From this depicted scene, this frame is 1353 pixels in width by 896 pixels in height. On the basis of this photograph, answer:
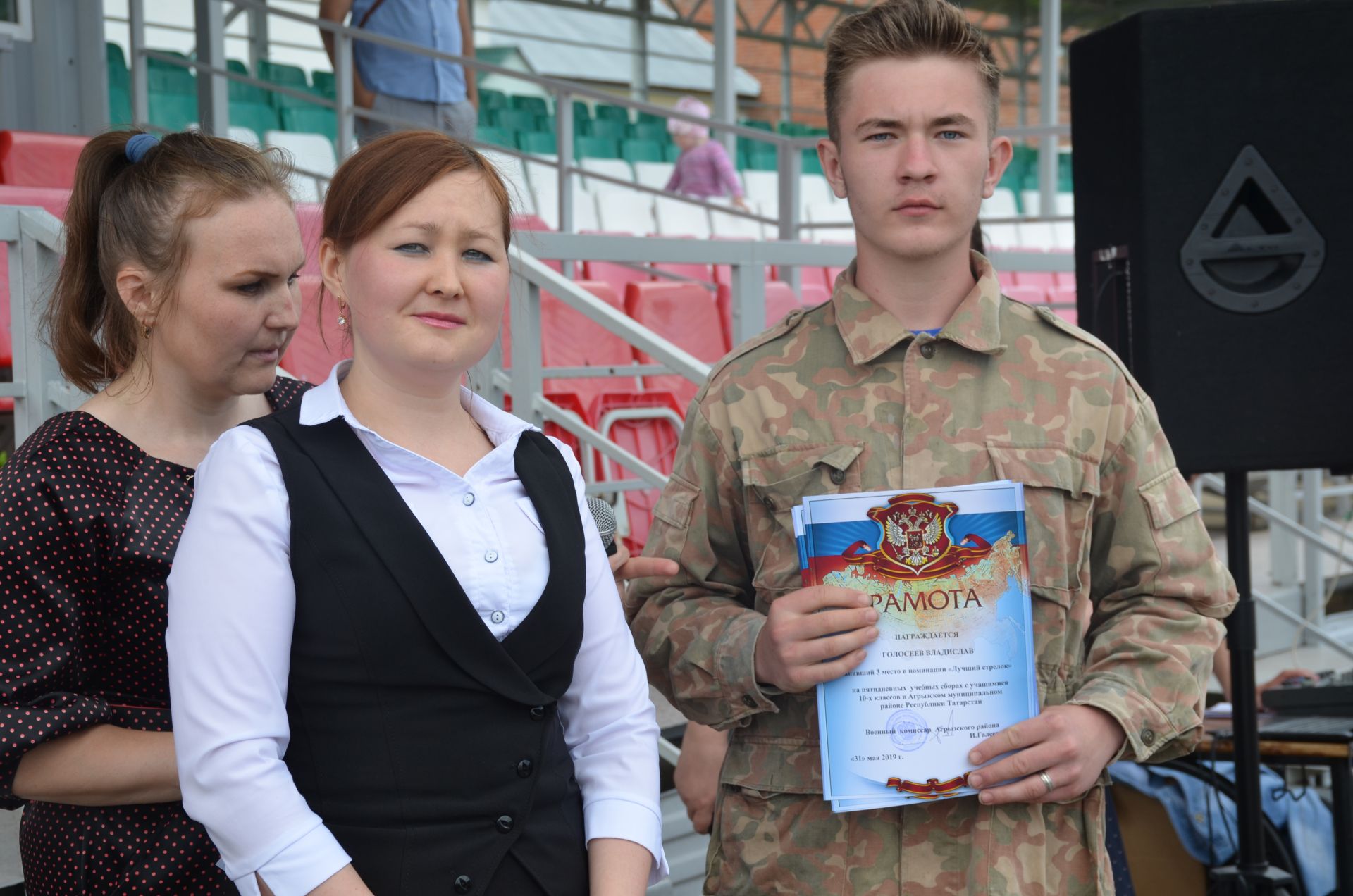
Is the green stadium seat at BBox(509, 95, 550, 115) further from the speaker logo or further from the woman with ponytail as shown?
the woman with ponytail

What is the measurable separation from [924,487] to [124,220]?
3.14ft

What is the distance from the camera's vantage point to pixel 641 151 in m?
14.1

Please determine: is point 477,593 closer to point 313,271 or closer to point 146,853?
point 146,853

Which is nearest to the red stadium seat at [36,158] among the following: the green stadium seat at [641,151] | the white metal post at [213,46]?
the white metal post at [213,46]

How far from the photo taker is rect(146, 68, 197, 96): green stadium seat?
33.4 ft

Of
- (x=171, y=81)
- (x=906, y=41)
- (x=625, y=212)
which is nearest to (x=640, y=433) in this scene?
(x=906, y=41)

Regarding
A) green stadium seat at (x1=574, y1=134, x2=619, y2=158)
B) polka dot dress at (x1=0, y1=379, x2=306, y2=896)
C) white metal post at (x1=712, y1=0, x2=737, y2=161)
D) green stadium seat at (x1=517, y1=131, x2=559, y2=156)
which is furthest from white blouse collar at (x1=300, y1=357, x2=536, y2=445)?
green stadium seat at (x1=574, y1=134, x2=619, y2=158)

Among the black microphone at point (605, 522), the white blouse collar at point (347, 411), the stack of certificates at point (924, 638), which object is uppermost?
the white blouse collar at point (347, 411)

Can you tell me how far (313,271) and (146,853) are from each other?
8.14 feet

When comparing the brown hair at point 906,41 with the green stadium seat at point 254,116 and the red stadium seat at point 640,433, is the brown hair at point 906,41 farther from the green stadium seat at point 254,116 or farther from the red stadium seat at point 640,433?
the green stadium seat at point 254,116

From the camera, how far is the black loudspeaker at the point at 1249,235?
229 cm

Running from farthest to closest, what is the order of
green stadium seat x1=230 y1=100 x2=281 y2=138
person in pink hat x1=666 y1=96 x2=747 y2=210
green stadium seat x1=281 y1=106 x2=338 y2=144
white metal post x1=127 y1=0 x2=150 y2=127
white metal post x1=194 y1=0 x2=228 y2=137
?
green stadium seat x1=281 y1=106 x2=338 y2=144 < green stadium seat x1=230 y1=100 x2=281 y2=138 < person in pink hat x1=666 y1=96 x2=747 y2=210 < white metal post x1=194 y1=0 x2=228 y2=137 < white metal post x1=127 y1=0 x2=150 y2=127

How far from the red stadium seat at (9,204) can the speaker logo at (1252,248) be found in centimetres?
253

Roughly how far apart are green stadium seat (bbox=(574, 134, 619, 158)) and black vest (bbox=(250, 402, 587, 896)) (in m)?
12.6
